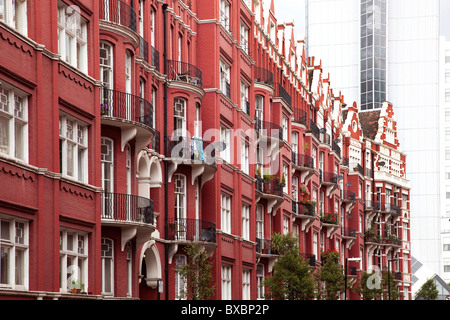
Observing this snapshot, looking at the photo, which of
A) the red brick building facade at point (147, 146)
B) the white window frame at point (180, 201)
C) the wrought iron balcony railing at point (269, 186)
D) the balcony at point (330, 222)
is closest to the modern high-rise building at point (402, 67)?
the balcony at point (330, 222)

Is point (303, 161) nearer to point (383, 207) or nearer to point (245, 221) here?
point (245, 221)

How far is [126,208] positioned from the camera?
106 feet

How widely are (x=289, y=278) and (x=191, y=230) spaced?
14.3 meters

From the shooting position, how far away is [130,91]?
33.9m

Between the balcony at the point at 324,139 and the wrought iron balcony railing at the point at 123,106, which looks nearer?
the wrought iron balcony railing at the point at 123,106

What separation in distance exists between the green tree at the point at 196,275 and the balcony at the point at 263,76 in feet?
69.7

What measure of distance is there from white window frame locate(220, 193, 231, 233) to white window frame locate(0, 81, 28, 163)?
72.9ft

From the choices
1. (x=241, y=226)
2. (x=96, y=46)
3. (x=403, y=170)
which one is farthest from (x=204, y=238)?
(x=403, y=170)

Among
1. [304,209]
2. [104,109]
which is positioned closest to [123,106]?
[104,109]

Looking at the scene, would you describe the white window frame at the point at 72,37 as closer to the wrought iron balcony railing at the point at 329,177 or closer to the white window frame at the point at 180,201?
the white window frame at the point at 180,201

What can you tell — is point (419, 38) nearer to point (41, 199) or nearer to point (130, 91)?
point (130, 91)

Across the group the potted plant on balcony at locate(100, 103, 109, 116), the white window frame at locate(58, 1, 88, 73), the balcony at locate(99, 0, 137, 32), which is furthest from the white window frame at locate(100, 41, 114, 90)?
the white window frame at locate(58, 1, 88, 73)

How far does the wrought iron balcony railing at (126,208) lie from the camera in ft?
103

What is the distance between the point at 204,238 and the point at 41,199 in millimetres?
16821
